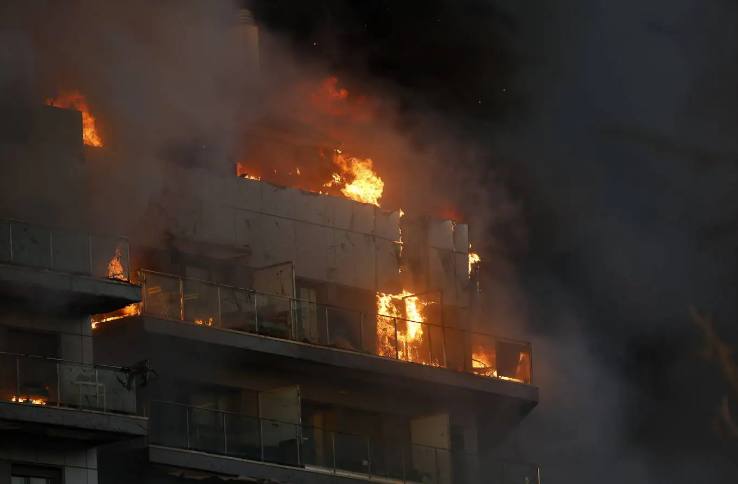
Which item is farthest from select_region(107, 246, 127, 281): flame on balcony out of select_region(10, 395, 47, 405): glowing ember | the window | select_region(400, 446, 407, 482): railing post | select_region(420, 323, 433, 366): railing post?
select_region(420, 323, 433, 366): railing post

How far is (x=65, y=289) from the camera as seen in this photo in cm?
5691

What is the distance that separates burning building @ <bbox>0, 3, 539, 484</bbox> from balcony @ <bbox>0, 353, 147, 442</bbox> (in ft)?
0.14

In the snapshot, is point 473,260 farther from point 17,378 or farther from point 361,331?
point 17,378

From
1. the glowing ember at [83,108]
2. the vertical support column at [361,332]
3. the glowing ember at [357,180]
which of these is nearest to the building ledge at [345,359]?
the vertical support column at [361,332]

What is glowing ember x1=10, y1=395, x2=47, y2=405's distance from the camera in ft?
Answer: 181

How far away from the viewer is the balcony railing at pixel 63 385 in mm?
55281

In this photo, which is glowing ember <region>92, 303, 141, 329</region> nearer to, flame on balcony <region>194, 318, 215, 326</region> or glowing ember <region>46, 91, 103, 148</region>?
flame on balcony <region>194, 318, 215, 326</region>

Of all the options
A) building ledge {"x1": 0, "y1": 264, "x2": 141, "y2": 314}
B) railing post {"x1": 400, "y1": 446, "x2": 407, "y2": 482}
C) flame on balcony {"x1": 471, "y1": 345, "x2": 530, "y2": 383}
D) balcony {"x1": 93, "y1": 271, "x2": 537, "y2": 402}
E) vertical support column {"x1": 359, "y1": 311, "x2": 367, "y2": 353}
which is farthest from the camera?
flame on balcony {"x1": 471, "y1": 345, "x2": 530, "y2": 383}

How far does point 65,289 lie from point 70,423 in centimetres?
313

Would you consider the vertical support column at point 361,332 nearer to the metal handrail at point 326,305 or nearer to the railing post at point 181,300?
the metal handrail at point 326,305

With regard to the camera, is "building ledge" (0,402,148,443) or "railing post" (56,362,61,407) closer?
"building ledge" (0,402,148,443)

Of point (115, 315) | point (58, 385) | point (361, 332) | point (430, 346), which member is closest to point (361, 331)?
point (361, 332)

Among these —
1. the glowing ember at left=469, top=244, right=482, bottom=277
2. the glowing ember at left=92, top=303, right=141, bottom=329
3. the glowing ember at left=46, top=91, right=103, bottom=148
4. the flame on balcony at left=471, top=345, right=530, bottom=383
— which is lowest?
the glowing ember at left=92, top=303, right=141, bottom=329

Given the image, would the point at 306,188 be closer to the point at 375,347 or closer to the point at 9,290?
the point at 375,347
